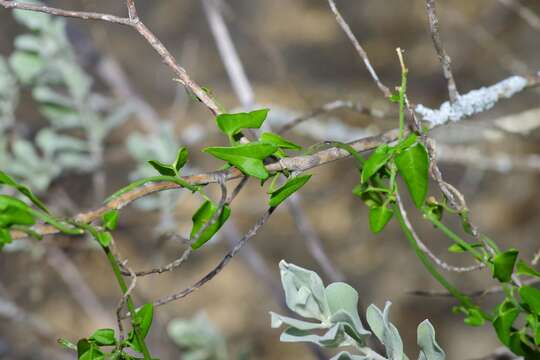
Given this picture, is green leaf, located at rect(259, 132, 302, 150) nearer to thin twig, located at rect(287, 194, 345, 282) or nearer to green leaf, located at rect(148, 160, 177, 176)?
green leaf, located at rect(148, 160, 177, 176)

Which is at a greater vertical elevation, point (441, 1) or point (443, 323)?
point (441, 1)

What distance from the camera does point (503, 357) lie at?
27.7 inches

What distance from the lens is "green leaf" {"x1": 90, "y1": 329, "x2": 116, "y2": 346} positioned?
47cm

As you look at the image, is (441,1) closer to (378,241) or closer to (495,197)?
(495,197)

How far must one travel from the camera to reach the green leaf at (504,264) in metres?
0.48

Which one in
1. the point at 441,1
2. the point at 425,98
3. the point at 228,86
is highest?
the point at 228,86

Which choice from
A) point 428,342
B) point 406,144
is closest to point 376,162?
point 406,144

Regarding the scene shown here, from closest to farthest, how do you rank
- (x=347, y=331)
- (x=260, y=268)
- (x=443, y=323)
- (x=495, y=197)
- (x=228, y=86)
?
(x=347, y=331) < (x=260, y=268) < (x=443, y=323) < (x=495, y=197) < (x=228, y=86)

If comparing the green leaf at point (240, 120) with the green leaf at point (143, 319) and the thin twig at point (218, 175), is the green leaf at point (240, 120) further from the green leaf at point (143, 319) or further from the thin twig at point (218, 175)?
the green leaf at point (143, 319)

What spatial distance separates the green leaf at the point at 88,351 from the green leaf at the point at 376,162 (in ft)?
0.75

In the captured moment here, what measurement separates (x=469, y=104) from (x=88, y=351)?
16.0 inches

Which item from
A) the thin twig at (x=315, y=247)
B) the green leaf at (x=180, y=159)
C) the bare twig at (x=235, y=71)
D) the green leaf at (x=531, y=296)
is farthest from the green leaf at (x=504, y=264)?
the bare twig at (x=235, y=71)

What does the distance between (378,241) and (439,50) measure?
6.55 feet

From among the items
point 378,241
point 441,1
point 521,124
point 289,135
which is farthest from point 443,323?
point 441,1
